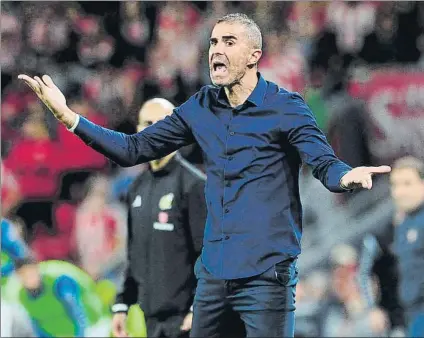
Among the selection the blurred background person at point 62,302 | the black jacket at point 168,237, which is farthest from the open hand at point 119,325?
the blurred background person at point 62,302

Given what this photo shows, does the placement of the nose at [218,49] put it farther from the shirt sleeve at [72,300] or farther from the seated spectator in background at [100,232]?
the shirt sleeve at [72,300]

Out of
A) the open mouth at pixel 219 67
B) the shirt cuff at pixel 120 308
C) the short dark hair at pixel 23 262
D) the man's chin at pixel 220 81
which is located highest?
the open mouth at pixel 219 67

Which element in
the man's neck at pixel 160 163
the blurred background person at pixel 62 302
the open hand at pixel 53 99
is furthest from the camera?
the blurred background person at pixel 62 302

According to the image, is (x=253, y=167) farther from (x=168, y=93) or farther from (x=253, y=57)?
(x=168, y=93)

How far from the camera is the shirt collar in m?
3.25

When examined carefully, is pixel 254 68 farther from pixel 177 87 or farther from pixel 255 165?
pixel 177 87

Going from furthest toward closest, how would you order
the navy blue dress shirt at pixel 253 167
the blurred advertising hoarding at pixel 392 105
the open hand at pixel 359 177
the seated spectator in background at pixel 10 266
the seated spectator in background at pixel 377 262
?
the blurred advertising hoarding at pixel 392 105, the seated spectator in background at pixel 10 266, the seated spectator in background at pixel 377 262, the navy blue dress shirt at pixel 253 167, the open hand at pixel 359 177

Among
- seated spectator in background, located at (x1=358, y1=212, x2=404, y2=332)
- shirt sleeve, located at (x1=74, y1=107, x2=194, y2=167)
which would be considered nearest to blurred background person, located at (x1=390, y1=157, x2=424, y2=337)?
seated spectator in background, located at (x1=358, y1=212, x2=404, y2=332)

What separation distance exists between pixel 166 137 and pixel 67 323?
5105mm

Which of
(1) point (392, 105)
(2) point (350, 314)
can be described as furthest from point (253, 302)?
(1) point (392, 105)

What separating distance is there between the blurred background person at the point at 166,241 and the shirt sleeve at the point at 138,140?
3.71 feet

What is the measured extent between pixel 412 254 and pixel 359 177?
12.4 ft

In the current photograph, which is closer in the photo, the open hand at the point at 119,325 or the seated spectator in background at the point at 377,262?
the open hand at the point at 119,325

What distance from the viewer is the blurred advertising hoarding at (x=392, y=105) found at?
27.3 ft
